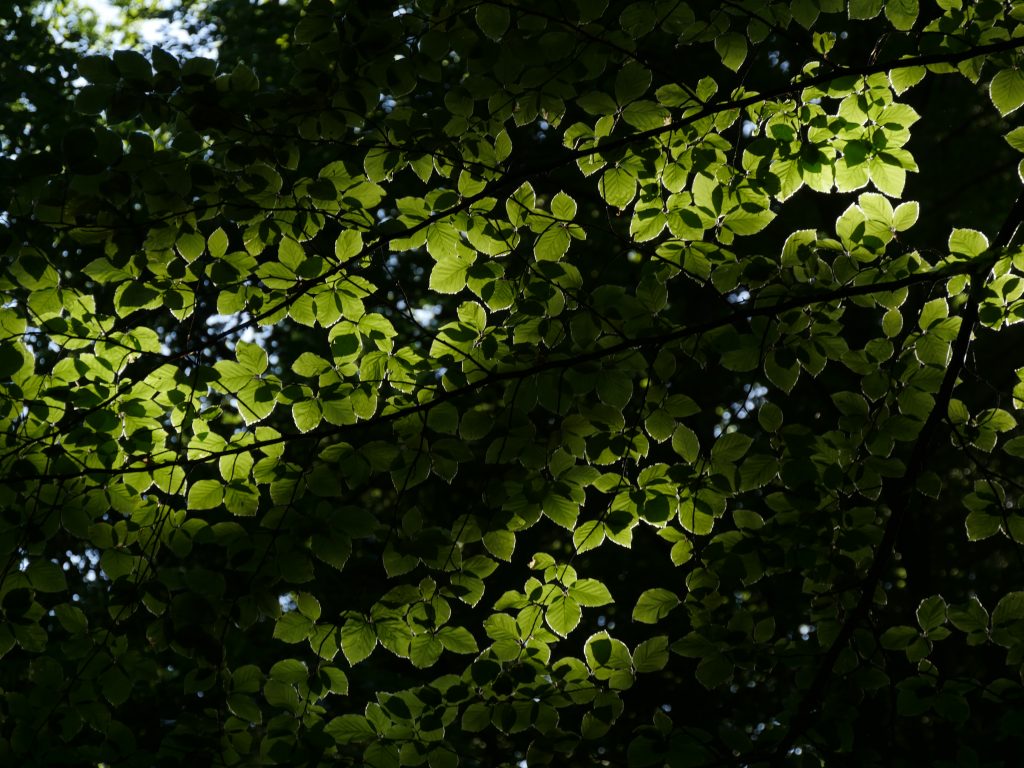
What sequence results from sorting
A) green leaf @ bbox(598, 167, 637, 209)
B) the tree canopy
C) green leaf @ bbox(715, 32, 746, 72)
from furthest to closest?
green leaf @ bbox(598, 167, 637, 209) < green leaf @ bbox(715, 32, 746, 72) < the tree canopy

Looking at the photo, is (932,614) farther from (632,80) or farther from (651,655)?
(632,80)

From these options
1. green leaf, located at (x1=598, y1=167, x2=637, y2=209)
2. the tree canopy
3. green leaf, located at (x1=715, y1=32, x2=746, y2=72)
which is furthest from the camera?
green leaf, located at (x1=598, y1=167, x2=637, y2=209)

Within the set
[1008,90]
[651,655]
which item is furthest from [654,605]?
[1008,90]

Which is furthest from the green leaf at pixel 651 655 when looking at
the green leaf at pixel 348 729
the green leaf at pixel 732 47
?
the green leaf at pixel 732 47

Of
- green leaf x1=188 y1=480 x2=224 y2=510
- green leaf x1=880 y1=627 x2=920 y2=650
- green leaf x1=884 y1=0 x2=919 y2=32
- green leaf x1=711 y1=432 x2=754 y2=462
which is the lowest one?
green leaf x1=880 y1=627 x2=920 y2=650

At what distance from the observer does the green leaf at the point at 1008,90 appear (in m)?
2.49

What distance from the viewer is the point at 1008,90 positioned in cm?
249

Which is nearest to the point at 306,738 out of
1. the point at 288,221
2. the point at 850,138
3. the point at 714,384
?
the point at 288,221

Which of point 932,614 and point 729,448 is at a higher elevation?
point 729,448

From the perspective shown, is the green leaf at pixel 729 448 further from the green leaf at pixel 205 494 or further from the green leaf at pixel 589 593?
the green leaf at pixel 205 494

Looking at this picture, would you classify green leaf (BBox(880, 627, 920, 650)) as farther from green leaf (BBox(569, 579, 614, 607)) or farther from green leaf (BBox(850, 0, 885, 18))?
green leaf (BBox(850, 0, 885, 18))

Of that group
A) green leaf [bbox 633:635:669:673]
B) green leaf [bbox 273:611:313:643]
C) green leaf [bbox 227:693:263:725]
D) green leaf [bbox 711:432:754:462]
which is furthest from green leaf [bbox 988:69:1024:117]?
green leaf [bbox 227:693:263:725]

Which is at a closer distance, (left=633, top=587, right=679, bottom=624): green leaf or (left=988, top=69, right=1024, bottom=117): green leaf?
(left=988, top=69, right=1024, bottom=117): green leaf

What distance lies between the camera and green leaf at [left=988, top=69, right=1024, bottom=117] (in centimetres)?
249
